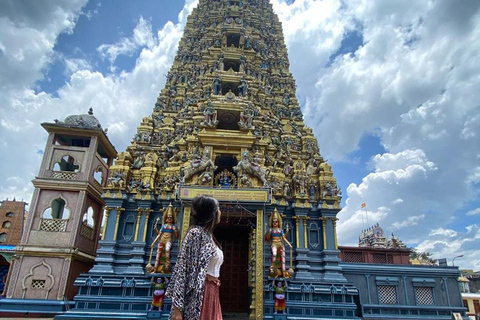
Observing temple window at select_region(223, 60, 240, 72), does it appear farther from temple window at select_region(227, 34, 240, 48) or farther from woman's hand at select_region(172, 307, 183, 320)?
woman's hand at select_region(172, 307, 183, 320)

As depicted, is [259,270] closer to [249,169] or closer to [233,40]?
[249,169]

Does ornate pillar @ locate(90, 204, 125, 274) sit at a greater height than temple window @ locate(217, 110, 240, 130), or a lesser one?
lesser

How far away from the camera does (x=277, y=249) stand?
14539 mm

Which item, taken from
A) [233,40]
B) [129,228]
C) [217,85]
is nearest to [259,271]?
[129,228]

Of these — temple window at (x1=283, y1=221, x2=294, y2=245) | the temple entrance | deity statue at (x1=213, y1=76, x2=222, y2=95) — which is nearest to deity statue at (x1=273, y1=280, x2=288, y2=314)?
the temple entrance

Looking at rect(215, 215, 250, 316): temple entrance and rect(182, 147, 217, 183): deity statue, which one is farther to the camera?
rect(215, 215, 250, 316): temple entrance

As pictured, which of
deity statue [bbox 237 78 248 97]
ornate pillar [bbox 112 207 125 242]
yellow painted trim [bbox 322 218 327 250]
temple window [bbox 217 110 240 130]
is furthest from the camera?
deity statue [bbox 237 78 248 97]

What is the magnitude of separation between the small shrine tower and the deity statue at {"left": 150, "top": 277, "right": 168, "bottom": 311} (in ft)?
16.5

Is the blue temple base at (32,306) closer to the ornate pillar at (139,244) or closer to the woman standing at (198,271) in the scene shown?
the ornate pillar at (139,244)

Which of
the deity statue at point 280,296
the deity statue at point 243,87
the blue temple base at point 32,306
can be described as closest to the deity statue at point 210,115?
the deity statue at point 243,87

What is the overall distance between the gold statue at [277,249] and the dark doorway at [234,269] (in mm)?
2708

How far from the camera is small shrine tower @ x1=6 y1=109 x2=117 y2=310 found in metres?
15.3

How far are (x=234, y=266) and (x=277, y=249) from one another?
3890mm

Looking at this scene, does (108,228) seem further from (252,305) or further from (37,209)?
(252,305)
